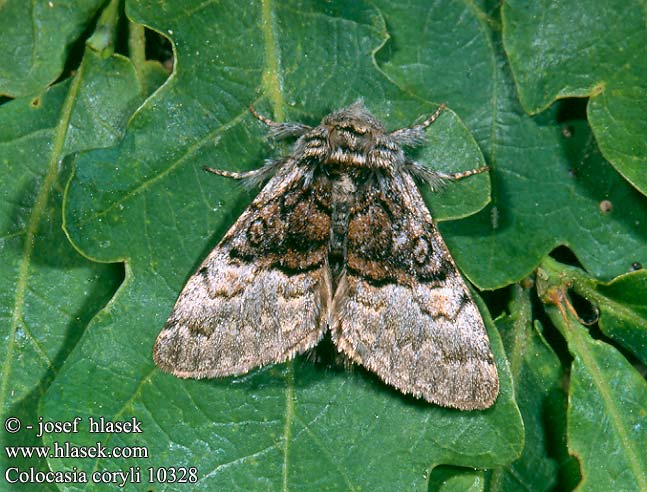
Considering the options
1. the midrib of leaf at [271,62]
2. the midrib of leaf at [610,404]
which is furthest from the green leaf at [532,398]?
the midrib of leaf at [271,62]

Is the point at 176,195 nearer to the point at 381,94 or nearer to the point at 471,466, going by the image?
the point at 381,94

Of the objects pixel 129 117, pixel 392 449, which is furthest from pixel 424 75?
pixel 392 449

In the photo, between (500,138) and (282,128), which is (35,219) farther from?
(500,138)

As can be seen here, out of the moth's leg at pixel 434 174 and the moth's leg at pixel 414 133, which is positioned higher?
the moth's leg at pixel 414 133

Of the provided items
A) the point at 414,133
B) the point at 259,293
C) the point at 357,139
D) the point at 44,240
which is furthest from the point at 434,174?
the point at 44,240

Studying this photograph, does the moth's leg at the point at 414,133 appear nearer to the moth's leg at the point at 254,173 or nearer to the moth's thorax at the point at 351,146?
the moth's thorax at the point at 351,146

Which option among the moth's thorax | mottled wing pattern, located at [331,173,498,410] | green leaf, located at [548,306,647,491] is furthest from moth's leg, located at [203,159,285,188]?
green leaf, located at [548,306,647,491]

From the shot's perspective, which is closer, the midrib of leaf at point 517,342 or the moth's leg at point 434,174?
the moth's leg at point 434,174
